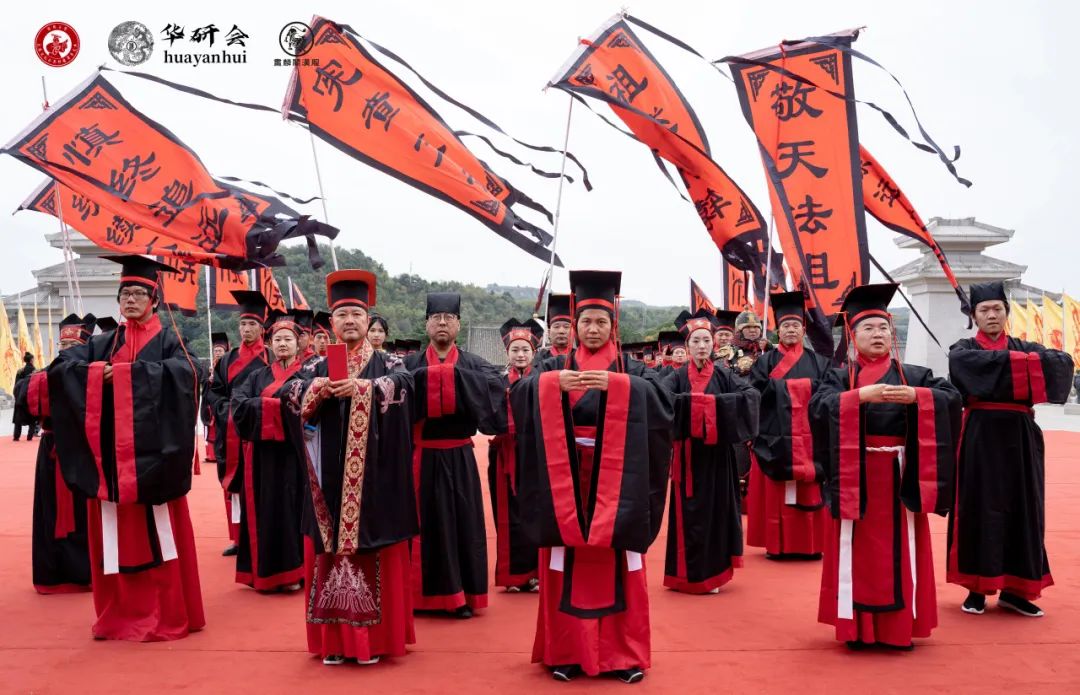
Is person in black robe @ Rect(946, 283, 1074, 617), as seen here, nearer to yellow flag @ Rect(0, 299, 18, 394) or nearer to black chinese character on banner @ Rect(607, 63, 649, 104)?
black chinese character on banner @ Rect(607, 63, 649, 104)

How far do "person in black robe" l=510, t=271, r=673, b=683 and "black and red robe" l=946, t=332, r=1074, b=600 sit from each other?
92.1 inches

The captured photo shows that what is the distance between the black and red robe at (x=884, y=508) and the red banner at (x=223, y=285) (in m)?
9.27

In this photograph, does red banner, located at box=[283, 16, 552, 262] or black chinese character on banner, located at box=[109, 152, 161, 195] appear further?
black chinese character on banner, located at box=[109, 152, 161, 195]

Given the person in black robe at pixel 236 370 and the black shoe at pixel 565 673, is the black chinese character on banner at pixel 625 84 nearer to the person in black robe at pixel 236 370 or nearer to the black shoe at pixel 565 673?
the person in black robe at pixel 236 370

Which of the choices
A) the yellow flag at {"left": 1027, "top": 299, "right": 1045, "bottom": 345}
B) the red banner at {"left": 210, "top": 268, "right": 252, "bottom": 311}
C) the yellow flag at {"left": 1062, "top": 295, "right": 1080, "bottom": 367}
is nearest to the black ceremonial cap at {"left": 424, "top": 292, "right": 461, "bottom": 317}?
the red banner at {"left": 210, "top": 268, "right": 252, "bottom": 311}

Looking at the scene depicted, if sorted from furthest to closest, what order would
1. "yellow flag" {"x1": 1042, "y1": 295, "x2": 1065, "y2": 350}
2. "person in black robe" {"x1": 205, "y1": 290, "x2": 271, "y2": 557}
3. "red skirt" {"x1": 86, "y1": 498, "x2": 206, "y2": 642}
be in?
"yellow flag" {"x1": 1042, "y1": 295, "x2": 1065, "y2": 350}
"person in black robe" {"x1": 205, "y1": 290, "x2": 271, "y2": 557}
"red skirt" {"x1": 86, "y1": 498, "x2": 206, "y2": 642}

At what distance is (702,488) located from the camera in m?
6.37

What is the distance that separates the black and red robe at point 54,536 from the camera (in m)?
6.18

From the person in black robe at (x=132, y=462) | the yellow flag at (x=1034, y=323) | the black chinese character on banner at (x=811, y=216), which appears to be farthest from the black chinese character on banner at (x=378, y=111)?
the yellow flag at (x=1034, y=323)

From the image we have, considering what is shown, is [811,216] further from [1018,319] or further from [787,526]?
[1018,319]

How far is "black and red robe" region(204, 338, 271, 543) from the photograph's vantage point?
6.71 metres

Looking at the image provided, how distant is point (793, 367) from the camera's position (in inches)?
286

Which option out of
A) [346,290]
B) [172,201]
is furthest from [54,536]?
[346,290]

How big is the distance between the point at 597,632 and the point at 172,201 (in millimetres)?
5463
